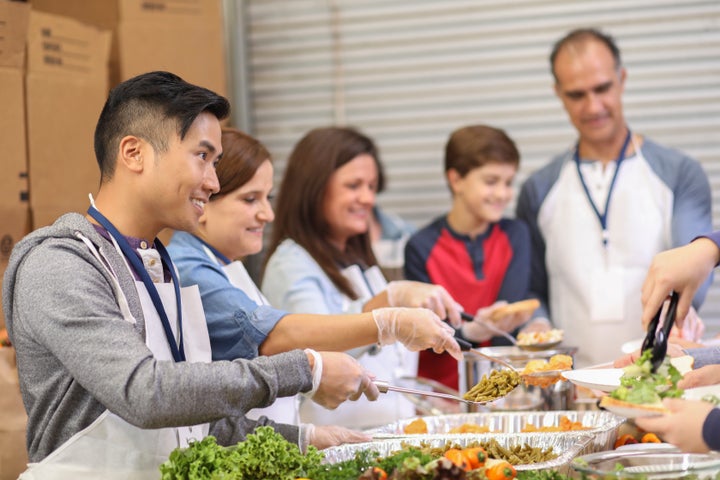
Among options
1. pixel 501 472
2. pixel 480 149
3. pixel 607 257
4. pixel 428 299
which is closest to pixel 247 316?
pixel 428 299

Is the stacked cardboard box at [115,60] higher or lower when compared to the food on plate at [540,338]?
higher

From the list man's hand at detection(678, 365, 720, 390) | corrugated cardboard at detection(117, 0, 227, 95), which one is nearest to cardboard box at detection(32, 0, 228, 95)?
corrugated cardboard at detection(117, 0, 227, 95)

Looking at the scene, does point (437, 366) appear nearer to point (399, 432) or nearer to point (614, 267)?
point (614, 267)

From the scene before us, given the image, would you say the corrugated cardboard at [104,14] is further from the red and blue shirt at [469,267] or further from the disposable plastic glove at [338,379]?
the disposable plastic glove at [338,379]

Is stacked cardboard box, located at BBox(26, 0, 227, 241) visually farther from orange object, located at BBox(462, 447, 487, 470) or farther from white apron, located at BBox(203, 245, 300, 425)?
orange object, located at BBox(462, 447, 487, 470)

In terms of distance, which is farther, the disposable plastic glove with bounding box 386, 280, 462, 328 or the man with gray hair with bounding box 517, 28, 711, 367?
the man with gray hair with bounding box 517, 28, 711, 367

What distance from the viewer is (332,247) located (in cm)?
389

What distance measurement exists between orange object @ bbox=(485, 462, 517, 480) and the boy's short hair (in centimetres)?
230

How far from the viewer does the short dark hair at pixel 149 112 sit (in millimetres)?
2287

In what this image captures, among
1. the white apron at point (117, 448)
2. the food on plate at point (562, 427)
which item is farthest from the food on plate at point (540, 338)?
the white apron at point (117, 448)

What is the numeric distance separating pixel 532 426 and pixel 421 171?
245 cm

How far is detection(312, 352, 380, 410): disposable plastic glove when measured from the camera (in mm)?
2293

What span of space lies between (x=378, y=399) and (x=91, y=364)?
6.00 ft

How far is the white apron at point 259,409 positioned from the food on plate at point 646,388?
115cm
